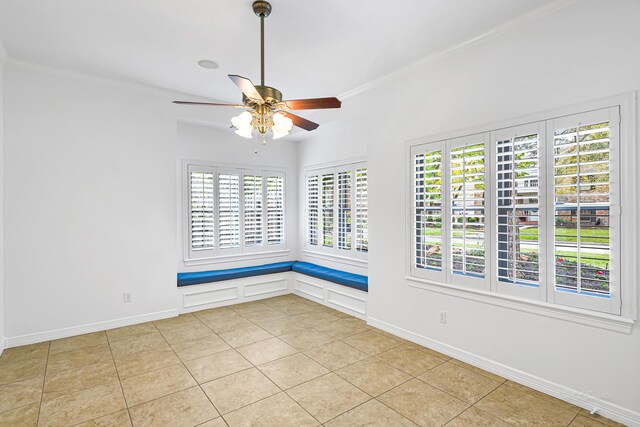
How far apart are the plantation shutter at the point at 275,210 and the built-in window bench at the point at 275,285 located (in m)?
0.47

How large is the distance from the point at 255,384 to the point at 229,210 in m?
3.01

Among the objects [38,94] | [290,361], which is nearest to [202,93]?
[38,94]

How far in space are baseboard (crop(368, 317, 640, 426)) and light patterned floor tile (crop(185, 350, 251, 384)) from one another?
70.5 inches

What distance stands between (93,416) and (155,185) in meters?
2.70

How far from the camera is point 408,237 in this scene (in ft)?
11.9

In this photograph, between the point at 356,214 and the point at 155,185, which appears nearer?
the point at 155,185

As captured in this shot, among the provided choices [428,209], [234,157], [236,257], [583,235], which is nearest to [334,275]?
[236,257]

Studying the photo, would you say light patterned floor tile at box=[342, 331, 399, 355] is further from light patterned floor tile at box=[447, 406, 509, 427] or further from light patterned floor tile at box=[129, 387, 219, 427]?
light patterned floor tile at box=[129, 387, 219, 427]

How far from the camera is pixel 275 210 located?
5855 millimetres

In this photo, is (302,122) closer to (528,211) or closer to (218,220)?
(528,211)

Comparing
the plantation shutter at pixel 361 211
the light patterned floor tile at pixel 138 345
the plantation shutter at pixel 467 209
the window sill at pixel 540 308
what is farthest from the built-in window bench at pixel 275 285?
the plantation shutter at pixel 467 209

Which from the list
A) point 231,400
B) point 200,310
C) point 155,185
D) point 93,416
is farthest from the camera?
point 200,310

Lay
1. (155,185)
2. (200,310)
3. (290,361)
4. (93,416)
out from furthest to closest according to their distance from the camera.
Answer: (200,310)
(155,185)
(290,361)
(93,416)

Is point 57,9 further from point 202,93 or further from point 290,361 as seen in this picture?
point 290,361
